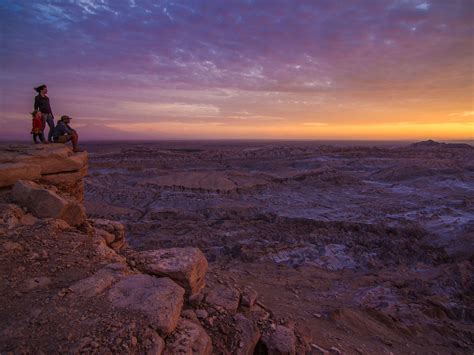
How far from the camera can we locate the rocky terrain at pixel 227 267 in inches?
119

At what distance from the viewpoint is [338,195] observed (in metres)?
13.1

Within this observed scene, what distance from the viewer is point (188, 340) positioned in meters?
3.01

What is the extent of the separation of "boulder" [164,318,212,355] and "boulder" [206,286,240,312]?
0.60 meters

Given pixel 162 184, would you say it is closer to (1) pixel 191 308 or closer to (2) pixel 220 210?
(2) pixel 220 210

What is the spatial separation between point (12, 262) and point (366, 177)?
52.4ft

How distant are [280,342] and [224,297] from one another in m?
0.84

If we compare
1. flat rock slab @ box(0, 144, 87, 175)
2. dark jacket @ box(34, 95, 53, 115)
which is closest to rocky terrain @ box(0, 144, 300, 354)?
flat rock slab @ box(0, 144, 87, 175)

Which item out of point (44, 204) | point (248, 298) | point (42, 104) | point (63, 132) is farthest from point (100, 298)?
point (42, 104)

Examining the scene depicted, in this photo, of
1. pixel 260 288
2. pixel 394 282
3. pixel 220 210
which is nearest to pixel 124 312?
pixel 260 288

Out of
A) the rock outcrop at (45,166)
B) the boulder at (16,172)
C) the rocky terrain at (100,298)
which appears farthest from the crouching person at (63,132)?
the rocky terrain at (100,298)

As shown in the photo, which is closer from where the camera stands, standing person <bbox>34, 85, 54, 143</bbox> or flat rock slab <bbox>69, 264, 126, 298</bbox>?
flat rock slab <bbox>69, 264, 126, 298</bbox>

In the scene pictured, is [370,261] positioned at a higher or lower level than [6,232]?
lower

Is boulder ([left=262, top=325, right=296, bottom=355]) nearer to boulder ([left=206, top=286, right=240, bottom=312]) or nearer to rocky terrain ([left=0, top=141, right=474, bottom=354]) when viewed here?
rocky terrain ([left=0, top=141, right=474, bottom=354])

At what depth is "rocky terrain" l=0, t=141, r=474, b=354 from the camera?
9.88 ft
